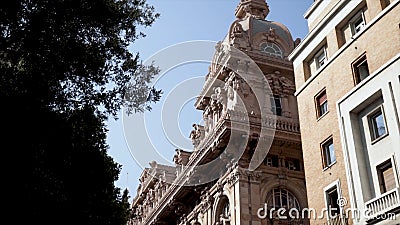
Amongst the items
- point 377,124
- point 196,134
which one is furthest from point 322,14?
point 196,134

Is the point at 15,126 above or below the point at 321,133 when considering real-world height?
below

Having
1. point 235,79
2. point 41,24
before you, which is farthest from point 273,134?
point 41,24

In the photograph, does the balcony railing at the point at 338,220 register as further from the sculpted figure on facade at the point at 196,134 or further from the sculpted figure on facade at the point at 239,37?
the sculpted figure on facade at the point at 196,134

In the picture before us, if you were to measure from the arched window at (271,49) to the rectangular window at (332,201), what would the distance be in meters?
17.9

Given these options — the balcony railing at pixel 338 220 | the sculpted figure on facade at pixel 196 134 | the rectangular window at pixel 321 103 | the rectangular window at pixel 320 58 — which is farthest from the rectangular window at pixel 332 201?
the sculpted figure on facade at pixel 196 134

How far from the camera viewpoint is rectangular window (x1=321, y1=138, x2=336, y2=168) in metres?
18.3

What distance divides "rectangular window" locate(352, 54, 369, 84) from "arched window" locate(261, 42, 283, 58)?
16719mm

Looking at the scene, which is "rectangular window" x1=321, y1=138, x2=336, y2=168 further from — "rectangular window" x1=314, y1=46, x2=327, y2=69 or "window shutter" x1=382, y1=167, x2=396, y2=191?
"rectangular window" x1=314, y1=46, x2=327, y2=69

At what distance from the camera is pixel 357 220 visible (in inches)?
619

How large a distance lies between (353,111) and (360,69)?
171 cm

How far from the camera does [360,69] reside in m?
17.7

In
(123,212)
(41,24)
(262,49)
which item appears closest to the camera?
(41,24)

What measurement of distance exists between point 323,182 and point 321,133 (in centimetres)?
192

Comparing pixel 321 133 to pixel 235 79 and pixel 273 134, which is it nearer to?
pixel 273 134
